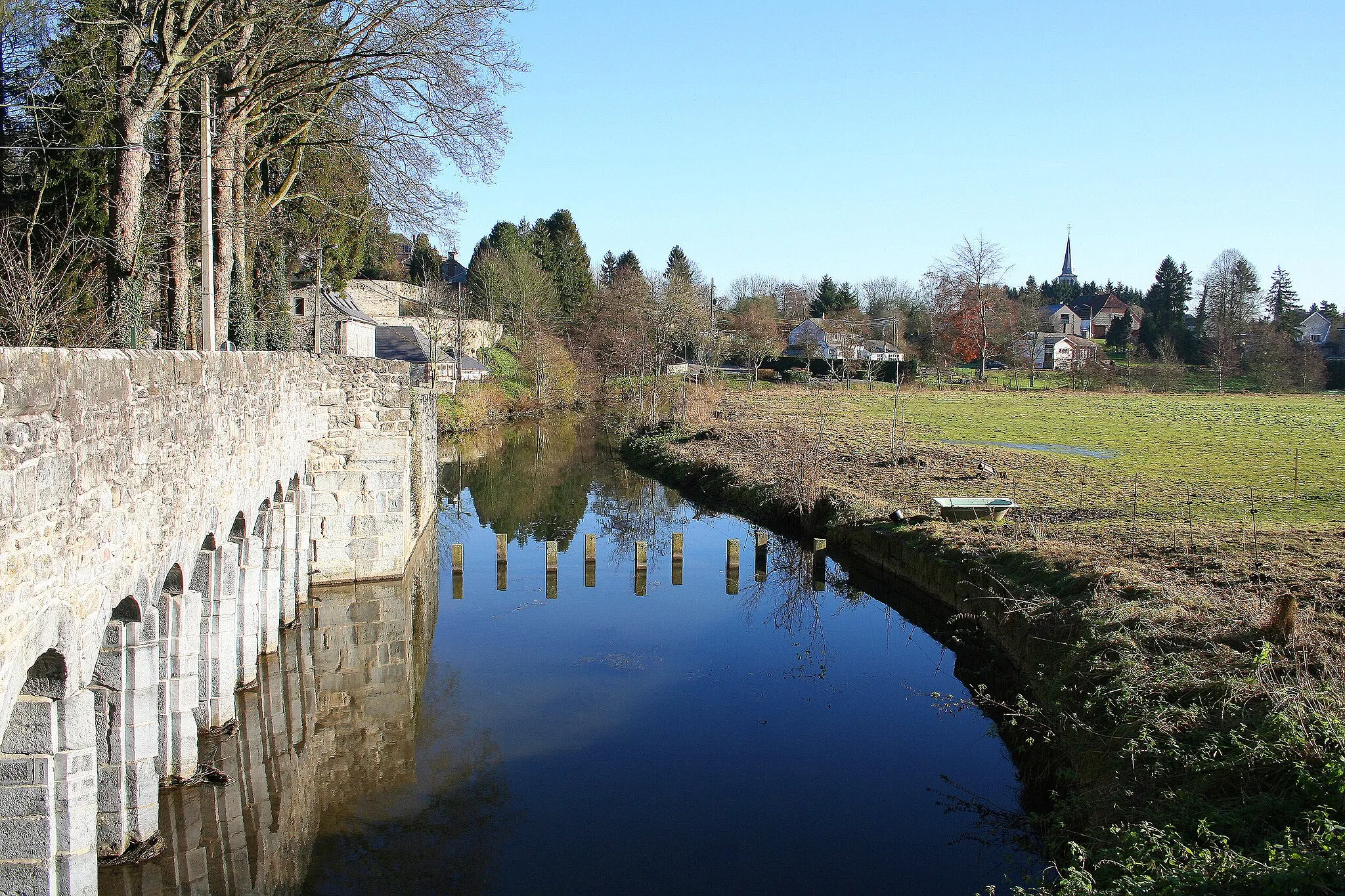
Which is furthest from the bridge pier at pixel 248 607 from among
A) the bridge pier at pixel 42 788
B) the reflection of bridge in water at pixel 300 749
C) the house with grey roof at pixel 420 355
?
the house with grey roof at pixel 420 355

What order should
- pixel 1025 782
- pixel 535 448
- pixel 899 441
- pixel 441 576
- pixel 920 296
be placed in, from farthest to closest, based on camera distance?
pixel 920 296 → pixel 535 448 → pixel 899 441 → pixel 441 576 → pixel 1025 782

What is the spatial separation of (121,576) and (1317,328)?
93.5 m

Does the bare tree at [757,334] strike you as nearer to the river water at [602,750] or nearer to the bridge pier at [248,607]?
the river water at [602,750]

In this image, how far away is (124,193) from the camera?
15.5 m

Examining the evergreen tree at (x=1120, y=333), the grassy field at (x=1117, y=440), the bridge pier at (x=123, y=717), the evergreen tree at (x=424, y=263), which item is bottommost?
the bridge pier at (x=123, y=717)

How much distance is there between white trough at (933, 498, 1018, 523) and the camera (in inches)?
661

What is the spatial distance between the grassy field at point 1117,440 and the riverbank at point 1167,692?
311 centimetres

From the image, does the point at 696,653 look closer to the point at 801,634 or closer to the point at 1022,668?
the point at 801,634

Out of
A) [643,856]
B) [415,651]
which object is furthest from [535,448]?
[643,856]

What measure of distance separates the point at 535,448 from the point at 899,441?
1454 cm

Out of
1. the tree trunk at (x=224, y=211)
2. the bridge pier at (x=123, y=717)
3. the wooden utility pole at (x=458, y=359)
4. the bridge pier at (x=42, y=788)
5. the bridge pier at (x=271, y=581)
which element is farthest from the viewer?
the wooden utility pole at (x=458, y=359)

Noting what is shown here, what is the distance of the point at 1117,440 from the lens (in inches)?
1155

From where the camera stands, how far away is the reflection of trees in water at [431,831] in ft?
26.4

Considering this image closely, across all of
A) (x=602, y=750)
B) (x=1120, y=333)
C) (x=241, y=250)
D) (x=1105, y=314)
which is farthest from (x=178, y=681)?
(x=1105, y=314)
